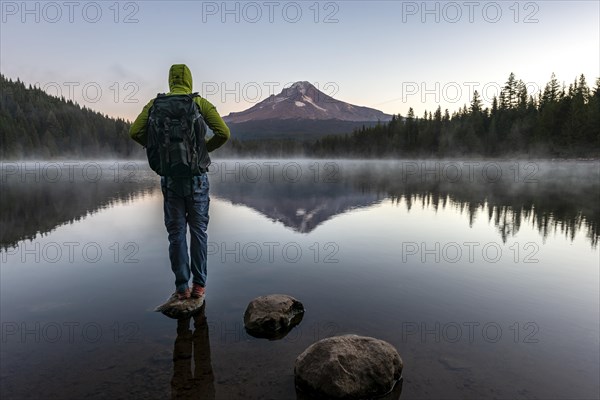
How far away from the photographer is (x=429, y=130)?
13700 cm

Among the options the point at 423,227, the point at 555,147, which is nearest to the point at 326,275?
the point at 423,227

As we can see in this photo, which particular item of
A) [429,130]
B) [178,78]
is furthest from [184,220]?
[429,130]

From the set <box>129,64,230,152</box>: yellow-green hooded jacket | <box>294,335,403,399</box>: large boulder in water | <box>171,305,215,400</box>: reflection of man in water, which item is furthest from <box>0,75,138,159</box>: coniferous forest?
<box>294,335,403,399</box>: large boulder in water

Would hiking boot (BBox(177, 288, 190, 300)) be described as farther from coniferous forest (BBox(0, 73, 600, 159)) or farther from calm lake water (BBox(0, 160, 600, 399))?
coniferous forest (BBox(0, 73, 600, 159))

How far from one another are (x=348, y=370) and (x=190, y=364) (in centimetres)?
207

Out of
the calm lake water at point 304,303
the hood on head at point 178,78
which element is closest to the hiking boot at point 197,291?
the calm lake water at point 304,303

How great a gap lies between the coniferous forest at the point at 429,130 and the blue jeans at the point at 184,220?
10122 centimetres

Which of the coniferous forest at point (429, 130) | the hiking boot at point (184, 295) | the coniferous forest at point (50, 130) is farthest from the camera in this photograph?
the coniferous forest at point (50, 130)

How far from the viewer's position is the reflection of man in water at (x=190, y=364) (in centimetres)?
410

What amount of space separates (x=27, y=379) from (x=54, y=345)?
0.94 meters

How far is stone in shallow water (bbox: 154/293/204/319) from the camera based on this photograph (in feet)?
20.7

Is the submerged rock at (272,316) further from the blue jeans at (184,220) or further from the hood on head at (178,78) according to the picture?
the hood on head at (178,78)

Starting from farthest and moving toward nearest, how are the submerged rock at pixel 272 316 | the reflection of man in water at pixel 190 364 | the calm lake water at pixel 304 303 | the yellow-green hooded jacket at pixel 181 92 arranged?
the yellow-green hooded jacket at pixel 181 92 < the submerged rock at pixel 272 316 < the calm lake water at pixel 304 303 < the reflection of man in water at pixel 190 364

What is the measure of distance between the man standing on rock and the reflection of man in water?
1186 millimetres
